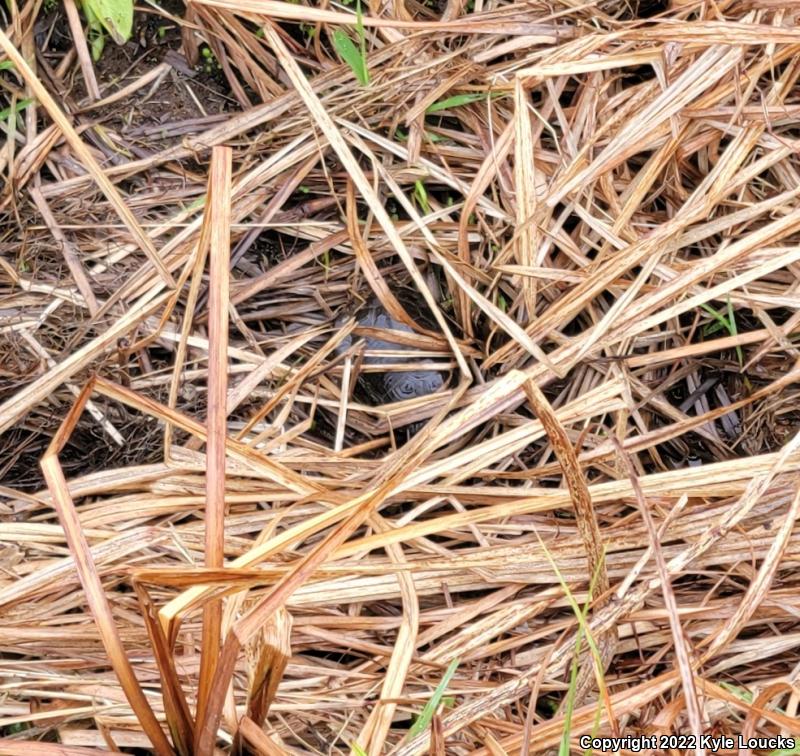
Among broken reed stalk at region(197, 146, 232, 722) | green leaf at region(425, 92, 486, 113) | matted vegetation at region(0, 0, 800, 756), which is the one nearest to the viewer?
broken reed stalk at region(197, 146, 232, 722)

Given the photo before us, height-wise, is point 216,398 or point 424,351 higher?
point 424,351

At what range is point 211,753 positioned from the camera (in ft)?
4.15

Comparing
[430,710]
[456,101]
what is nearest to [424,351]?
[456,101]

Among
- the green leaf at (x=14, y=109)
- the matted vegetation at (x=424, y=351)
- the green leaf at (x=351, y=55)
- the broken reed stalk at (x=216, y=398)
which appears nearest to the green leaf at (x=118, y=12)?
the matted vegetation at (x=424, y=351)

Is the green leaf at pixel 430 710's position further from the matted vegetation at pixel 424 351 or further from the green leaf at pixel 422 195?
the green leaf at pixel 422 195

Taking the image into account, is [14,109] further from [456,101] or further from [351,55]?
[456,101]

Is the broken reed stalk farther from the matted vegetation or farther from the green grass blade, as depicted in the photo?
the green grass blade

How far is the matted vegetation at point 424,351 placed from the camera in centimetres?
149

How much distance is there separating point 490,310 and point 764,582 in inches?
28.7

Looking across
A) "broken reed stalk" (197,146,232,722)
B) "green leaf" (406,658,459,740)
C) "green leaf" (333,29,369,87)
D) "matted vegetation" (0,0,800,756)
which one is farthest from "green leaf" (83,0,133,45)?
Answer: "green leaf" (406,658,459,740)

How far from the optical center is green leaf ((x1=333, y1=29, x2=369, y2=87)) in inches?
70.5

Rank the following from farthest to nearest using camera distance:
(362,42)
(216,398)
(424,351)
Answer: (424,351)
(362,42)
(216,398)

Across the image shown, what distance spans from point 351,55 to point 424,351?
0.67 metres

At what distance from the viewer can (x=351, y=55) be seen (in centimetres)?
179
